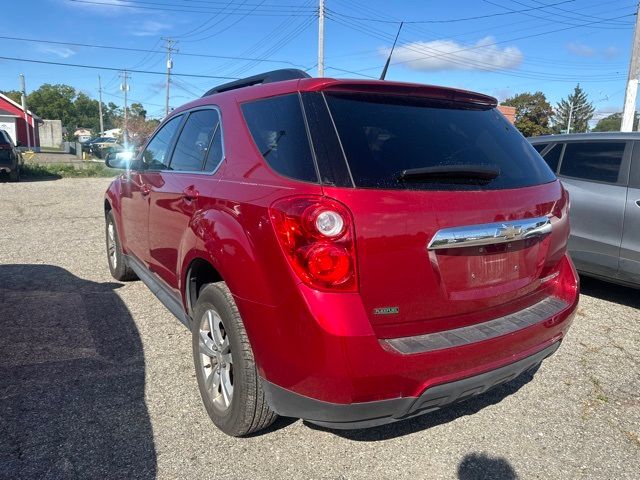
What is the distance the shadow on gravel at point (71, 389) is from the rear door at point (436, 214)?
1507 millimetres

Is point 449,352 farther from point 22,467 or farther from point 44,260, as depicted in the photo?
point 44,260

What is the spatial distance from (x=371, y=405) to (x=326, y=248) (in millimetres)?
653

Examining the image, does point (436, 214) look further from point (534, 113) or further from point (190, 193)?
point (534, 113)

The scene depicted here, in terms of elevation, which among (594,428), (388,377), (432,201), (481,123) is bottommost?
(594,428)

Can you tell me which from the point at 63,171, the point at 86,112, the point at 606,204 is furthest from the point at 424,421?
the point at 86,112

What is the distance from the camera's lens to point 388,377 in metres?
1.99

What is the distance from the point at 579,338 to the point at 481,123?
2448mm

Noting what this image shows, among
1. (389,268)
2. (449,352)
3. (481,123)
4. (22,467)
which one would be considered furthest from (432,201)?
(22,467)

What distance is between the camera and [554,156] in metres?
5.52

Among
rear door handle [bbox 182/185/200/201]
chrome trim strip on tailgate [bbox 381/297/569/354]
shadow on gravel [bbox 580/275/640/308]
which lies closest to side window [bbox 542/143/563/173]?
shadow on gravel [bbox 580/275/640/308]

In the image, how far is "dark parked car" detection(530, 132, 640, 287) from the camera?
15.3 feet

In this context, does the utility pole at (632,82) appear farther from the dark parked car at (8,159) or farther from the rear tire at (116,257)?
the dark parked car at (8,159)

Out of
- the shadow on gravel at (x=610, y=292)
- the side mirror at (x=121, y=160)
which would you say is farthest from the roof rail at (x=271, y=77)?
the shadow on gravel at (x=610, y=292)

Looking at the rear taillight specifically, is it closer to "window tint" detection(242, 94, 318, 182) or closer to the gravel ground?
"window tint" detection(242, 94, 318, 182)
